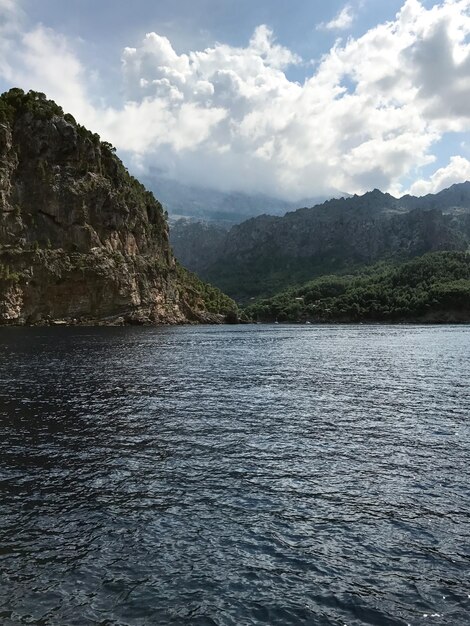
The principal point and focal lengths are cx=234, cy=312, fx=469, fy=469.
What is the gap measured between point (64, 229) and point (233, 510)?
133863 millimetres

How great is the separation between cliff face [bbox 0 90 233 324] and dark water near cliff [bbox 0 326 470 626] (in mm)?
95807

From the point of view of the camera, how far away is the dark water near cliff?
10609mm

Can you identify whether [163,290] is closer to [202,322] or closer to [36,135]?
[202,322]

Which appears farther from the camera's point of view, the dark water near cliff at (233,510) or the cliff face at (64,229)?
the cliff face at (64,229)

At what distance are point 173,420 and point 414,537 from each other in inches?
650

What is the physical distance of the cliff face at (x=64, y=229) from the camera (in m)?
121

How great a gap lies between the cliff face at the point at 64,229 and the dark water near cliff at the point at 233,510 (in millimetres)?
95807

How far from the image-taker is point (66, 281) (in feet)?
417

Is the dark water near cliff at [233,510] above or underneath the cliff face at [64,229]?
underneath

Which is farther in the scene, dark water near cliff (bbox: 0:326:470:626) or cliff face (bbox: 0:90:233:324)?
cliff face (bbox: 0:90:233:324)

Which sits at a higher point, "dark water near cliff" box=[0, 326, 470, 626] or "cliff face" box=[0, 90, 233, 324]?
"cliff face" box=[0, 90, 233, 324]

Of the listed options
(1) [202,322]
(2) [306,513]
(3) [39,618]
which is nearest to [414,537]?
(2) [306,513]

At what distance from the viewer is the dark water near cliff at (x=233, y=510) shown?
10609 mm

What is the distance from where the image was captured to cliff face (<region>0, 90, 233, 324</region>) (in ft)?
397
